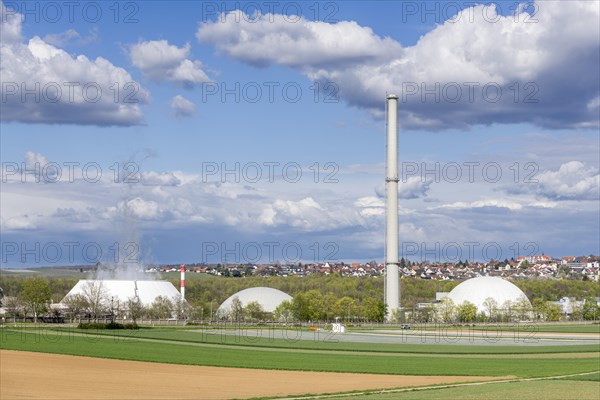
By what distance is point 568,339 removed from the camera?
111m

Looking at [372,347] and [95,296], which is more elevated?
[95,296]

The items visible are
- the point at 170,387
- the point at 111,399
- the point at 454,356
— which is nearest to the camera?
the point at 111,399

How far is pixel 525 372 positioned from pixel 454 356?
19045mm

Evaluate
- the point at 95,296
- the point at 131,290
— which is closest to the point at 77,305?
the point at 95,296

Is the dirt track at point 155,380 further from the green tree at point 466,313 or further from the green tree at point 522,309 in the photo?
the green tree at point 522,309

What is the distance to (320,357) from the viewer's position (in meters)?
74.1

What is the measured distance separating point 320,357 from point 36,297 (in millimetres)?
114195

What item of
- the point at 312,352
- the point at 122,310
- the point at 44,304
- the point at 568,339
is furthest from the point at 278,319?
the point at 312,352

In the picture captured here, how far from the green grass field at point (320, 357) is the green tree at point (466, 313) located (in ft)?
280

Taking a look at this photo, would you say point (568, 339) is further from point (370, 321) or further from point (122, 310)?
point (122, 310)

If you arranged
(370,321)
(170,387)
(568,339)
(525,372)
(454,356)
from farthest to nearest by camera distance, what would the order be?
(370,321) → (568,339) → (454,356) → (525,372) → (170,387)

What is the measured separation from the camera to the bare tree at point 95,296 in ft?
545

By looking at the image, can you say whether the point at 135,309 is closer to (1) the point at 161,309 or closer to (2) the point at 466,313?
(1) the point at 161,309

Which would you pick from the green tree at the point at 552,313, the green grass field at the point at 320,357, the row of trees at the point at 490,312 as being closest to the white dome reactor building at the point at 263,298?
the row of trees at the point at 490,312
